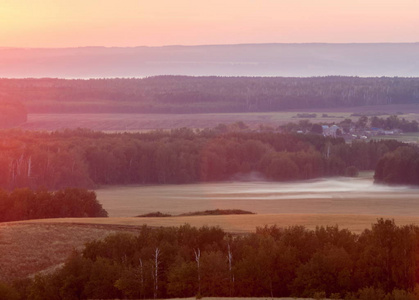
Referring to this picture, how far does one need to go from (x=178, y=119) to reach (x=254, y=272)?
131200 millimetres

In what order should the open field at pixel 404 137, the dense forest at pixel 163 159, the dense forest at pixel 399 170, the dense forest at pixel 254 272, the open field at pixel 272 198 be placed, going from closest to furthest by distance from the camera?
the dense forest at pixel 254 272
the open field at pixel 272 198
the dense forest at pixel 399 170
the dense forest at pixel 163 159
the open field at pixel 404 137

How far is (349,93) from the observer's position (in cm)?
19800

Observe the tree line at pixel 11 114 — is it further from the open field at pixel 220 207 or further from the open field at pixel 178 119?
the open field at pixel 220 207

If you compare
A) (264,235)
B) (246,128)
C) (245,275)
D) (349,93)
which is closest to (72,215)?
(264,235)

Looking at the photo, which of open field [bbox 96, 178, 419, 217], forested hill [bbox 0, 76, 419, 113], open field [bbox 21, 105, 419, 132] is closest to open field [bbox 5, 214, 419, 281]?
open field [bbox 96, 178, 419, 217]

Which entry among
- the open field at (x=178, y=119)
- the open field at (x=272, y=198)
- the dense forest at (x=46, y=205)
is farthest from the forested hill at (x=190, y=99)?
the dense forest at (x=46, y=205)

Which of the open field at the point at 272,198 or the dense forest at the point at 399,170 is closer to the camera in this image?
the open field at the point at 272,198

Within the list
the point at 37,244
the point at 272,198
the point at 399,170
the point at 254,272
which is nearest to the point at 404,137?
the point at 399,170

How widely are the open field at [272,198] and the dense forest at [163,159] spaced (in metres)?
3.50

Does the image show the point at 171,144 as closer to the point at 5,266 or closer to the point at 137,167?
the point at 137,167

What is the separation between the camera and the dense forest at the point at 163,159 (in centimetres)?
9062

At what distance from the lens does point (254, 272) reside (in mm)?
34375

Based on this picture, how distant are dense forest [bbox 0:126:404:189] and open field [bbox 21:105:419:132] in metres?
37.4

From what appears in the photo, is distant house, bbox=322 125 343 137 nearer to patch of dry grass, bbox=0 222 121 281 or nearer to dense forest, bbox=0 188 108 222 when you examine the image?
dense forest, bbox=0 188 108 222
